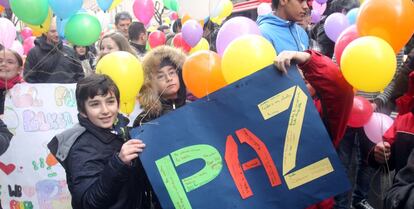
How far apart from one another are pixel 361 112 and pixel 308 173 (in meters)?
1.22

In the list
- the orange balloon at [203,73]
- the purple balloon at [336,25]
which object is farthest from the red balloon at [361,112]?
the purple balloon at [336,25]

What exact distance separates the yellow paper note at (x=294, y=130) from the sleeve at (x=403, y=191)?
1.23 ft

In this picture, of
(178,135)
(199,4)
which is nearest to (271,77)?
(178,135)

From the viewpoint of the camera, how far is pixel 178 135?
1.97m

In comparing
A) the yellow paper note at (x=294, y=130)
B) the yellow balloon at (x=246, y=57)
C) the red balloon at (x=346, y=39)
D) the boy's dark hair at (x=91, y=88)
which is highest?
the boy's dark hair at (x=91, y=88)

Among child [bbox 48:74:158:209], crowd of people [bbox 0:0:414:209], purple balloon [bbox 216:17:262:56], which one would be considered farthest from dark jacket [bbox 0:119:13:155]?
purple balloon [bbox 216:17:262:56]

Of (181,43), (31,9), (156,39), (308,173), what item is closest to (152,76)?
(308,173)

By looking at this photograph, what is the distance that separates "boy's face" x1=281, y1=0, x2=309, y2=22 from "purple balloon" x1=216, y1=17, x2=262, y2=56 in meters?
0.20

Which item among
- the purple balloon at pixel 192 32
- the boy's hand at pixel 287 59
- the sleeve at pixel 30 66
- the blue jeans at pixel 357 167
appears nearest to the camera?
the boy's hand at pixel 287 59

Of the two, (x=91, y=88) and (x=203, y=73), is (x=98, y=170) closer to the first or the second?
(x=91, y=88)

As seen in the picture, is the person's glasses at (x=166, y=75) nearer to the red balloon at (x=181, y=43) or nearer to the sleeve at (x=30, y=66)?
the sleeve at (x=30, y=66)

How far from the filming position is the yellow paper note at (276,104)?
1857 mm

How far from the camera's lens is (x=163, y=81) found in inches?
101

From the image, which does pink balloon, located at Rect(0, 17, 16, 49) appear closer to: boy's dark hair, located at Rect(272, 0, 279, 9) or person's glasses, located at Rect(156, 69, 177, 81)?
person's glasses, located at Rect(156, 69, 177, 81)
